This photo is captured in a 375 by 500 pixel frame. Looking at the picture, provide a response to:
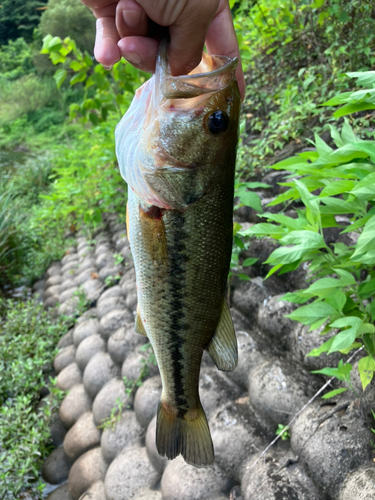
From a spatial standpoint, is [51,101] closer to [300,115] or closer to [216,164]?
[300,115]

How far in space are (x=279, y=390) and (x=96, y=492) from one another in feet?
5.60

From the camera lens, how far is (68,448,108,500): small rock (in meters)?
2.85

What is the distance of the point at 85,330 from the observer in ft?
13.1

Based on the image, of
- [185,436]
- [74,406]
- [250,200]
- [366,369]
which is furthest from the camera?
[74,406]

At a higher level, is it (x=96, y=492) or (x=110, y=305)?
(x=110, y=305)

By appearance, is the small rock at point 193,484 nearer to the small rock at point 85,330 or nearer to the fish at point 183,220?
the fish at point 183,220

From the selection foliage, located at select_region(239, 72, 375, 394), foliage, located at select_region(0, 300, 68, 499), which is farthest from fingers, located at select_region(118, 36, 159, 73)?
foliage, located at select_region(0, 300, 68, 499)

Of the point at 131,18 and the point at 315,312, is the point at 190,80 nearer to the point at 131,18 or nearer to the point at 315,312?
the point at 131,18

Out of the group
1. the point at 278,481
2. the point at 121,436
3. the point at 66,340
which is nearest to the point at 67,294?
the point at 66,340

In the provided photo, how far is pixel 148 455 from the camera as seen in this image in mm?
2518

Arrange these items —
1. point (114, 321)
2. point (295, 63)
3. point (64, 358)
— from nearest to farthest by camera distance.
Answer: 1. point (114, 321)
2. point (64, 358)
3. point (295, 63)

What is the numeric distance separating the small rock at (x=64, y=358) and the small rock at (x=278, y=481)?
8.60ft

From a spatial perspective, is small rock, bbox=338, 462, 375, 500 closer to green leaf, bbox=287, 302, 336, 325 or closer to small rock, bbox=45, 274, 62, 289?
green leaf, bbox=287, 302, 336, 325

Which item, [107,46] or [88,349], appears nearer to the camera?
[107,46]
